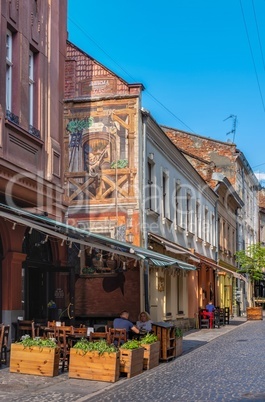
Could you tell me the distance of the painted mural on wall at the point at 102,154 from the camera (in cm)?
2184

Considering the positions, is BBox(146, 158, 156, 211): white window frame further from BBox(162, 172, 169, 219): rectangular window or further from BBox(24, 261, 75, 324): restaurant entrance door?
BBox(24, 261, 75, 324): restaurant entrance door

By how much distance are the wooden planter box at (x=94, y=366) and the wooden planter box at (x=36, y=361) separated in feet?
1.04

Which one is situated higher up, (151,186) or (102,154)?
(102,154)

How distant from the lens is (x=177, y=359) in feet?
50.3

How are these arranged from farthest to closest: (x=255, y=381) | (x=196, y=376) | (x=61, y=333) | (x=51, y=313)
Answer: (x=51, y=313) → (x=61, y=333) → (x=196, y=376) → (x=255, y=381)

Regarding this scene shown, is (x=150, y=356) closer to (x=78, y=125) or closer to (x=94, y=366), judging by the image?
(x=94, y=366)

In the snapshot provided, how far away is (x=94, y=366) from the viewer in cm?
1145

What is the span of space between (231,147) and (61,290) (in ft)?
95.9

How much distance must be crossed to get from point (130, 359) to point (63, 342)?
5.14ft

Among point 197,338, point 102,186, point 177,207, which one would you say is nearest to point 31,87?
point 102,186

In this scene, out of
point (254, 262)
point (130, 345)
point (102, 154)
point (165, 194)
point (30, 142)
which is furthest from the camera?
point (254, 262)

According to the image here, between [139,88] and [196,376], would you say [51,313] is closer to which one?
[196,376]

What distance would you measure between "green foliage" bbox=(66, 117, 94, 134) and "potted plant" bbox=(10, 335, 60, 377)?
12102mm

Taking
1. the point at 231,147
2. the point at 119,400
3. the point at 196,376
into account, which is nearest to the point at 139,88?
the point at 196,376
